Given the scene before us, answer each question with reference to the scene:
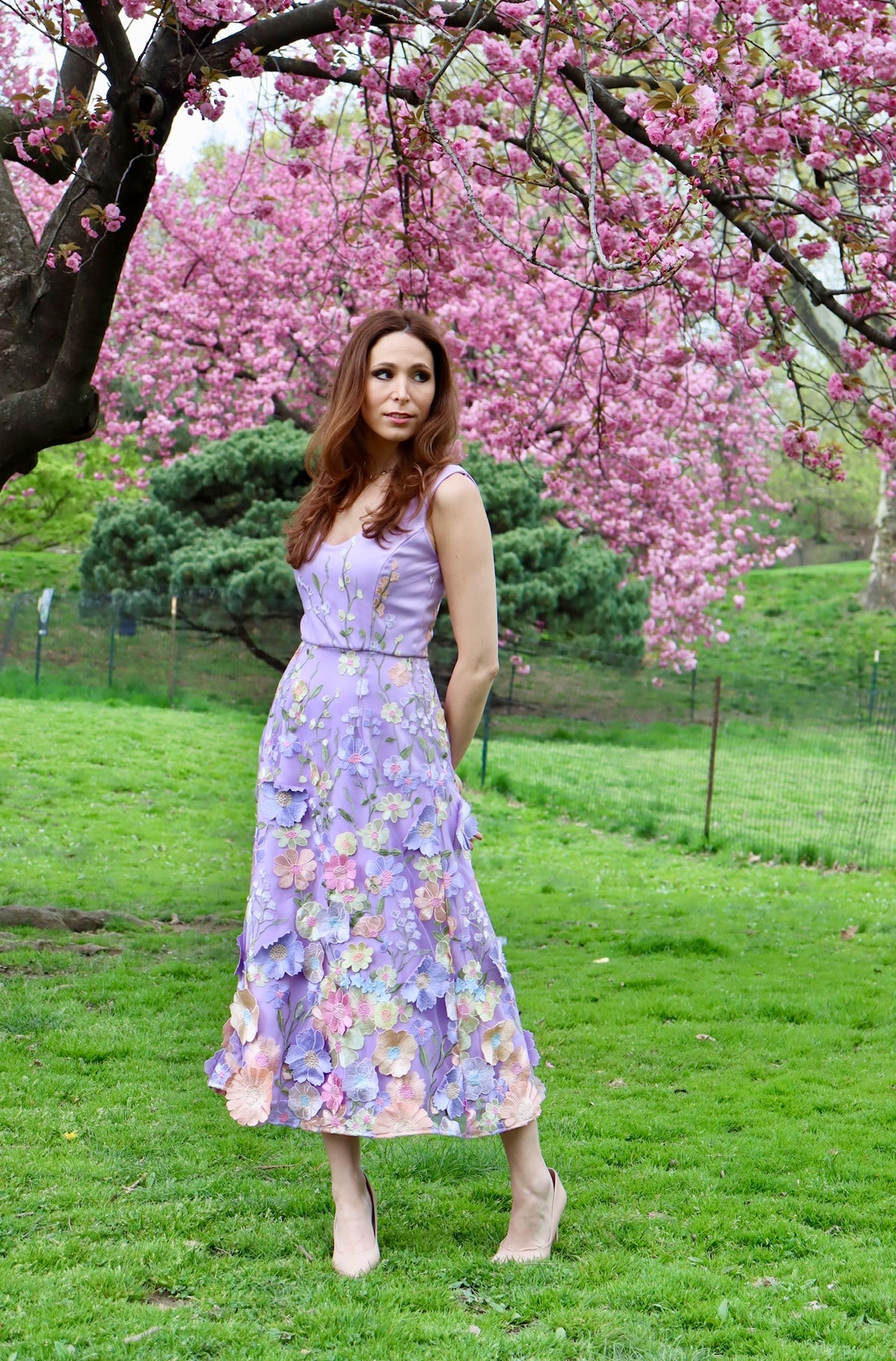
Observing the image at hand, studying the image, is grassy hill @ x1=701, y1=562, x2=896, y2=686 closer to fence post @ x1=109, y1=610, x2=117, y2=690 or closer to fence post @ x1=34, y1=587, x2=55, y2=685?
fence post @ x1=109, y1=610, x2=117, y2=690

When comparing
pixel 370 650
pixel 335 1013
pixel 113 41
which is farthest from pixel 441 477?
pixel 113 41

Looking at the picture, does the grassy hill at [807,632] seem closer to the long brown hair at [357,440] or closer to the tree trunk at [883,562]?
the tree trunk at [883,562]

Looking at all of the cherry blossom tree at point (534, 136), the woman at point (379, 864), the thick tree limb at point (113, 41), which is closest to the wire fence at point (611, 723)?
the cherry blossom tree at point (534, 136)

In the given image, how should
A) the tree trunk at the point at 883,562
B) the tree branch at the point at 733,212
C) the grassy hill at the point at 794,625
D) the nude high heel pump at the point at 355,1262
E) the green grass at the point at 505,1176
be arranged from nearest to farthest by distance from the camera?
the green grass at the point at 505,1176, the nude high heel pump at the point at 355,1262, the tree branch at the point at 733,212, the tree trunk at the point at 883,562, the grassy hill at the point at 794,625

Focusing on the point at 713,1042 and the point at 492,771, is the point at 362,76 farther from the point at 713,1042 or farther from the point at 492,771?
the point at 492,771

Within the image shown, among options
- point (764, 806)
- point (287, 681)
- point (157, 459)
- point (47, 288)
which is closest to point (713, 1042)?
point (287, 681)

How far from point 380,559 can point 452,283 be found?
5.50 meters

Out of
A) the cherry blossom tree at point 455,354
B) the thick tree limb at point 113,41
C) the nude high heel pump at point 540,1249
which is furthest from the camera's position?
the cherry blossom tree at point 455,354

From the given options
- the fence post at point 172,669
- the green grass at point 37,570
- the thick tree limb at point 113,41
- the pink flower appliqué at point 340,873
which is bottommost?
the pink flower appliqué at point 340,873

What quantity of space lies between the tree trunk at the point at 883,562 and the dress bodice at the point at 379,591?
64.7 ft

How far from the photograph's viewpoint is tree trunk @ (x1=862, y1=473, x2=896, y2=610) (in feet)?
74.4

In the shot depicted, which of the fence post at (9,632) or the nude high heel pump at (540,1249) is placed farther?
the fence post at (9,632)

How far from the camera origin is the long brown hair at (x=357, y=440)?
9.90 feet

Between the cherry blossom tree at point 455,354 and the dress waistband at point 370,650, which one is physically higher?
the cherry blossom tree at point 455,354
